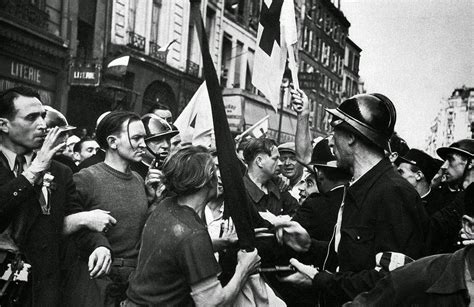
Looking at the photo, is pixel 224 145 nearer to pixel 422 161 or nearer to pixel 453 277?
pixel 453 277

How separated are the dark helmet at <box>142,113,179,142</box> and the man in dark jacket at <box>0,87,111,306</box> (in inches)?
69.5

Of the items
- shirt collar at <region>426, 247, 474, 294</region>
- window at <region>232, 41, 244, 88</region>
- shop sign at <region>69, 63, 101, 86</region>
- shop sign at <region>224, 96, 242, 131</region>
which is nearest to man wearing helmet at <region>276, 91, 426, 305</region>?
shirt collar at <region>426, 247, 474, 294</region>

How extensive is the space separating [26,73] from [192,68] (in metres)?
9.31

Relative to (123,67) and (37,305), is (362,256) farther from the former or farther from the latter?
(123,67)

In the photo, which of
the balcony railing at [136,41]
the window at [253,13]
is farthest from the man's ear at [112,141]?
the window at [253,13]

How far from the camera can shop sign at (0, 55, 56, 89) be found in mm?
12359

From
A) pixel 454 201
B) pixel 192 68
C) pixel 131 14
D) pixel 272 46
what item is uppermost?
pixel 131 14

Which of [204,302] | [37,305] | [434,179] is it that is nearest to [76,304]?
[37,305]

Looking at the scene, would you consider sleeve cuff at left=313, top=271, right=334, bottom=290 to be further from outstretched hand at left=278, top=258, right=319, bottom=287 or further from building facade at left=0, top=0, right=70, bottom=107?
building facade at left=0, top=0, right=70, bottom=107

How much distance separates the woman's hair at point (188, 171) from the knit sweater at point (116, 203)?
1.27 m

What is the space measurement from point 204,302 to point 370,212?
0.93 m

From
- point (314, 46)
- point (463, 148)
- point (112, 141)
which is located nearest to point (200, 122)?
point (112, 141)

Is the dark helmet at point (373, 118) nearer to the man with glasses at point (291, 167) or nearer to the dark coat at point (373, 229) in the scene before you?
the dark coat at point (373, 229)

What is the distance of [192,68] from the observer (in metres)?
21.7
